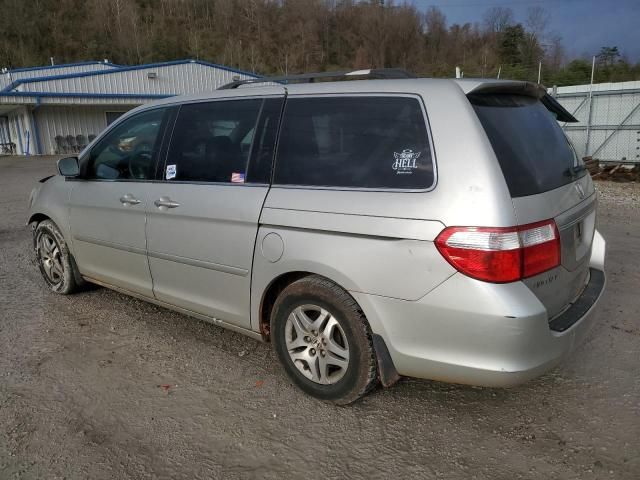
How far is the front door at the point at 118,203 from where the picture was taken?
3943 mm

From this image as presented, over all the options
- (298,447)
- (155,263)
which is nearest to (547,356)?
(298,447)

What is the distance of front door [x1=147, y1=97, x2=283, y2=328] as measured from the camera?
3256 mm

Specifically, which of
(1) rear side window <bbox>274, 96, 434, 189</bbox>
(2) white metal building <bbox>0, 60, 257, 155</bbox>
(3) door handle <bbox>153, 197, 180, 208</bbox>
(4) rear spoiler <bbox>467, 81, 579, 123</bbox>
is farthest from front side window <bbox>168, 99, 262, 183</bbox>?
(2) white metal building <bbox>0, 60, 257, 155</bbox>

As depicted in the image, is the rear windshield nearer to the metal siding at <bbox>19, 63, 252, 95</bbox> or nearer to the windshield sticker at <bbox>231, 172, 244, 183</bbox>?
the windshield sticker at <bbox>231, 172, 244, 183</bbox>

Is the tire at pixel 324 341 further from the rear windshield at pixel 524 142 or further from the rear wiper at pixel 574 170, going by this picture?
the rear wiper at pixel 574 170

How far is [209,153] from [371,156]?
51.0 inches

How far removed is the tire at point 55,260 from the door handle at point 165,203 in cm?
160

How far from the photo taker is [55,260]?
4.98m

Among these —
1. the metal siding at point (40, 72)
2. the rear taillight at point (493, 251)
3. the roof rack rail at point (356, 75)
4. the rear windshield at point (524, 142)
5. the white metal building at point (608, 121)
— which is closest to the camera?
the rear taillight at point (493, 251)

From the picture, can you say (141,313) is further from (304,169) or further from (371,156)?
(371,156)

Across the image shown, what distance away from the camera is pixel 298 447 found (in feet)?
8.91

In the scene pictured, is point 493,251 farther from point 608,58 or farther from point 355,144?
point 608,58

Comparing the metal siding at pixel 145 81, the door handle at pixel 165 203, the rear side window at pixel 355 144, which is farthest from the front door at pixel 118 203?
the metal siding at pixel 145 81

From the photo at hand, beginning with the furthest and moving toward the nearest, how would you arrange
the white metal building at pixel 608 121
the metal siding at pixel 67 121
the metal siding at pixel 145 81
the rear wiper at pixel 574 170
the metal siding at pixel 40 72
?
the metal siding at pixel 40 72 → the metal siding at pixel 67 121 → the metal siding at pixel 145 81 → the white metal building at pixel 608 121 → the rear wiper at pixel 574 170
